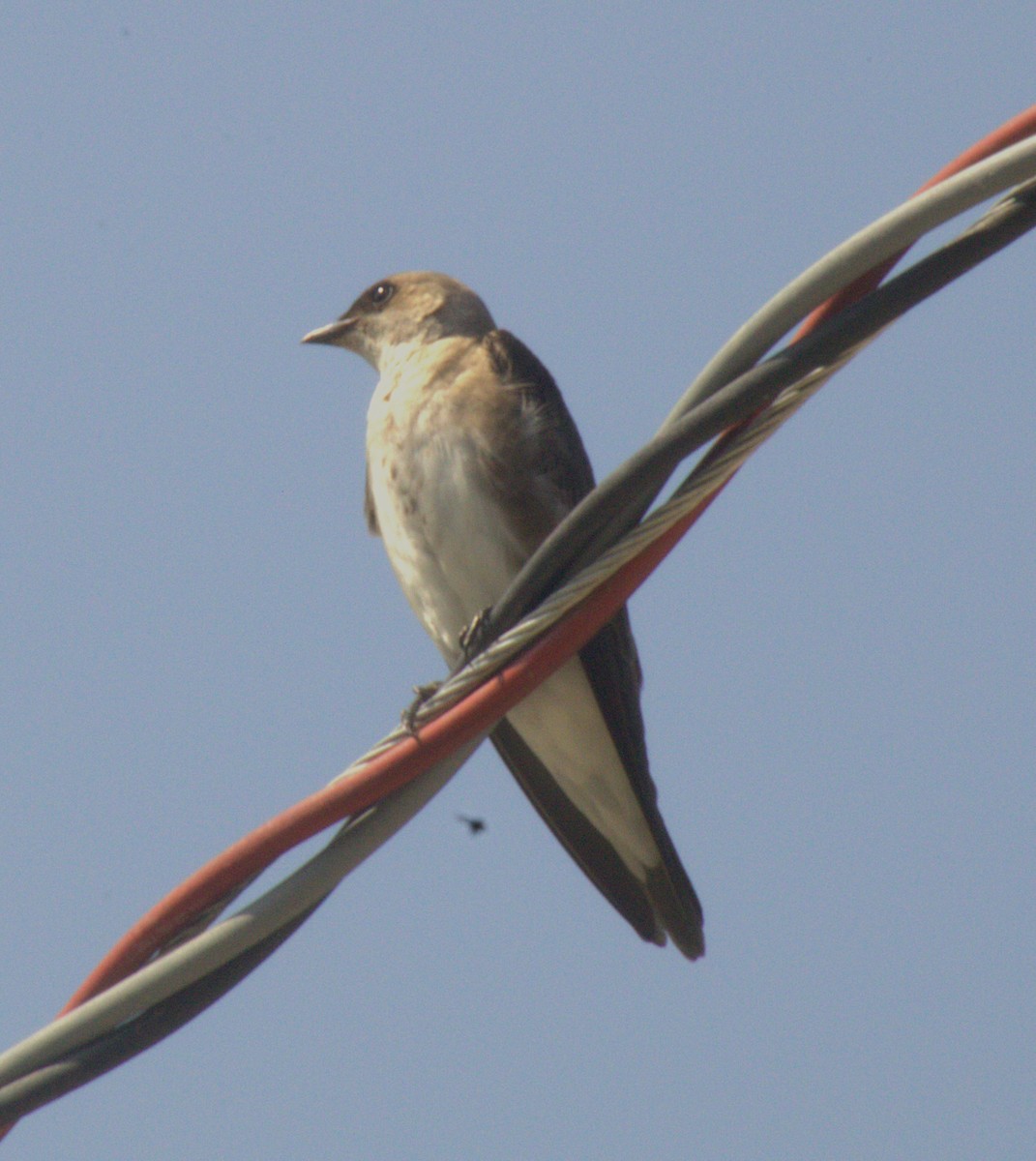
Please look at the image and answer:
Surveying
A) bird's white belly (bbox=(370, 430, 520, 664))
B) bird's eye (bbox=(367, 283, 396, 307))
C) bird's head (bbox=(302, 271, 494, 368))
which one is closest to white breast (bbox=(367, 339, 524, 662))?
bird's white belly (bbox=(370, 430, 520, 664))

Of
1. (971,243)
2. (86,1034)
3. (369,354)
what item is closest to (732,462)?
(971,243)

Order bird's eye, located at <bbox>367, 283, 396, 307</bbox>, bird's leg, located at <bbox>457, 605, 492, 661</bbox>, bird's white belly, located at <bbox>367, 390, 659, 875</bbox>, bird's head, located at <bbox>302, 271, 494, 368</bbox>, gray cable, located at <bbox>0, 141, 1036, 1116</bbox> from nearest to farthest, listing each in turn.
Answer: gray cable, located at <bbox>0, 141, 1036, 1116</bbox>, bird's leg, located at <bbox>457, 605, 492, 661</bbox>, bird's white belly, located at <bbox>367, 390, 659, 875</bbox>, bird's head, located at <bbox>302, 271, 494, 368</bbox>, bird's eye, located at <bbox>367, 283, 396, 307</bbox>

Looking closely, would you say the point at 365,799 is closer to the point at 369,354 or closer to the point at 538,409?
the point at 538,409

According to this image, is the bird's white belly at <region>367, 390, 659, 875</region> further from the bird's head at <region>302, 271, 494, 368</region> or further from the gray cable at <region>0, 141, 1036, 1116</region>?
the gray cable at <region>0, 141, 1036, 1116</region>

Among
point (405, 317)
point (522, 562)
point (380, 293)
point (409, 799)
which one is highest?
point (380, 293)

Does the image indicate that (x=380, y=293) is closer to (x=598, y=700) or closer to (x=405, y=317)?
(x=405, y=317)

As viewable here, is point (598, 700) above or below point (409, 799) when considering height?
above

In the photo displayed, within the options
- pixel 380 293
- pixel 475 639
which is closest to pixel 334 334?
pixel 380 293
